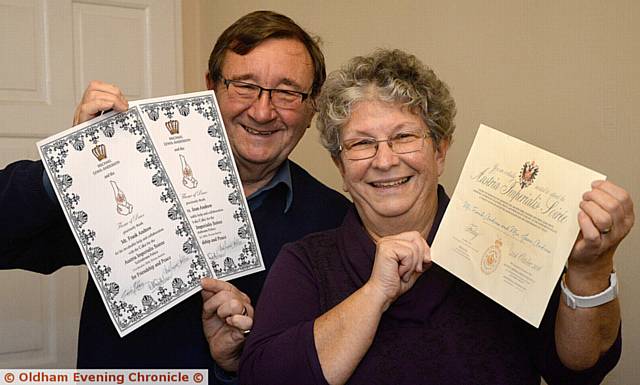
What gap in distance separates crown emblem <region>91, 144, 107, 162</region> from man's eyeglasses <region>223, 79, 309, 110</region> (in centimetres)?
35

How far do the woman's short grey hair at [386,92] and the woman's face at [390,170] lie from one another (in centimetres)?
2

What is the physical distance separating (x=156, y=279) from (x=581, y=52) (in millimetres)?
1148

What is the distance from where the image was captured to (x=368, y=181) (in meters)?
1.43

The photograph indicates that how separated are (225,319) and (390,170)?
0.43 m

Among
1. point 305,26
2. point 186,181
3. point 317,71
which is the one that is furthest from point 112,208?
point 305,26

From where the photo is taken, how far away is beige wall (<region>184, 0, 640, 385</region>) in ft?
6.00

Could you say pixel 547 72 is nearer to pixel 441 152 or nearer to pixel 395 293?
pixel 441 152

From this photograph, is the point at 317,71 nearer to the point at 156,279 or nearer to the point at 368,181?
the point at 368,181

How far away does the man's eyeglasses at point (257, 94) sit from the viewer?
66.6 inches

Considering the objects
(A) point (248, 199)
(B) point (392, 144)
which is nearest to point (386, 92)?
(B) point (392, 144)

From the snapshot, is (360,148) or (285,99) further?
(285,99)

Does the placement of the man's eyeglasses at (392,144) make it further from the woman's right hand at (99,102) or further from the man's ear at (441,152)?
the woman's right hand at (99,102)

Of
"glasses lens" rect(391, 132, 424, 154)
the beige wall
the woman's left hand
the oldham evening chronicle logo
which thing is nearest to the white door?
the beige wall

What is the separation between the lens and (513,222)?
1239 millimetres
